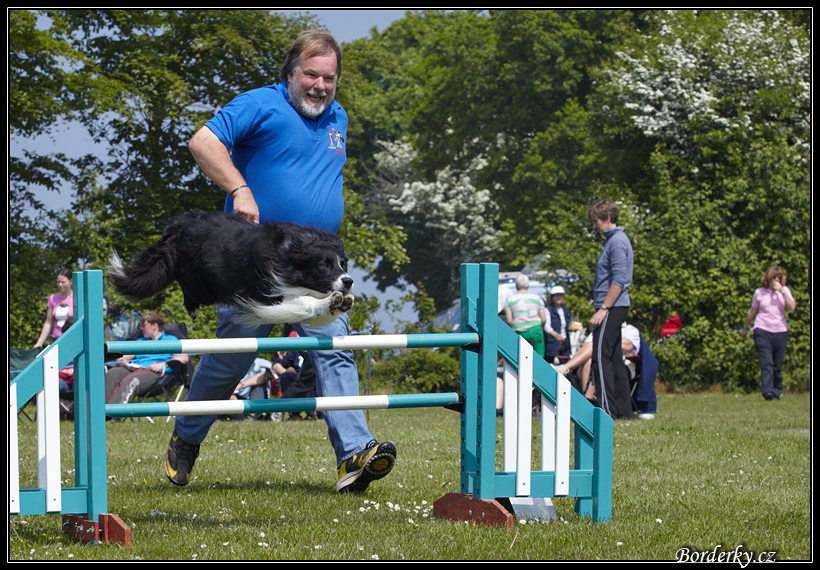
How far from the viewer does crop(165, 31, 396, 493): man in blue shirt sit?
130 inches

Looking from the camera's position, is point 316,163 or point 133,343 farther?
point 316,163

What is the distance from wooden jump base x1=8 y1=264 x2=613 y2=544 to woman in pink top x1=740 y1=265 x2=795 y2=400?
784 cm

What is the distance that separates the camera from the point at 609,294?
702 cm

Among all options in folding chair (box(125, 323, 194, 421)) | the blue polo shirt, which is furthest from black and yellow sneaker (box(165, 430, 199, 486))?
folding chair (box(125, 323, 194, 421))

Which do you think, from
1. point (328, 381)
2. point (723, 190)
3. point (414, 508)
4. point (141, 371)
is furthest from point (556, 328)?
point (414, 508)

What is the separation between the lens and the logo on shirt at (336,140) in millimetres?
3617

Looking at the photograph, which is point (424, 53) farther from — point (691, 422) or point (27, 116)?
point (691, 422)

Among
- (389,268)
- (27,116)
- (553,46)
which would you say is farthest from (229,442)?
(389,268)

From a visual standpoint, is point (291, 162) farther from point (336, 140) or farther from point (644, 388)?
point (644, 388)

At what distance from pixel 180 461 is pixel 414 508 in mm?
1205

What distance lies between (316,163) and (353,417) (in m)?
1.15

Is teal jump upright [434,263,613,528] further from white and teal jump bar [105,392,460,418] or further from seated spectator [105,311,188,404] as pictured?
seated spectator [105,311,188,404]

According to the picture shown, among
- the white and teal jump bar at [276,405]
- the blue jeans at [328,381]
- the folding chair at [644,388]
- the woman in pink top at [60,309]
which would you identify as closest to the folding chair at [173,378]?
the woman in pink top at [60,309]

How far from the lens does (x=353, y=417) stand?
381cm
